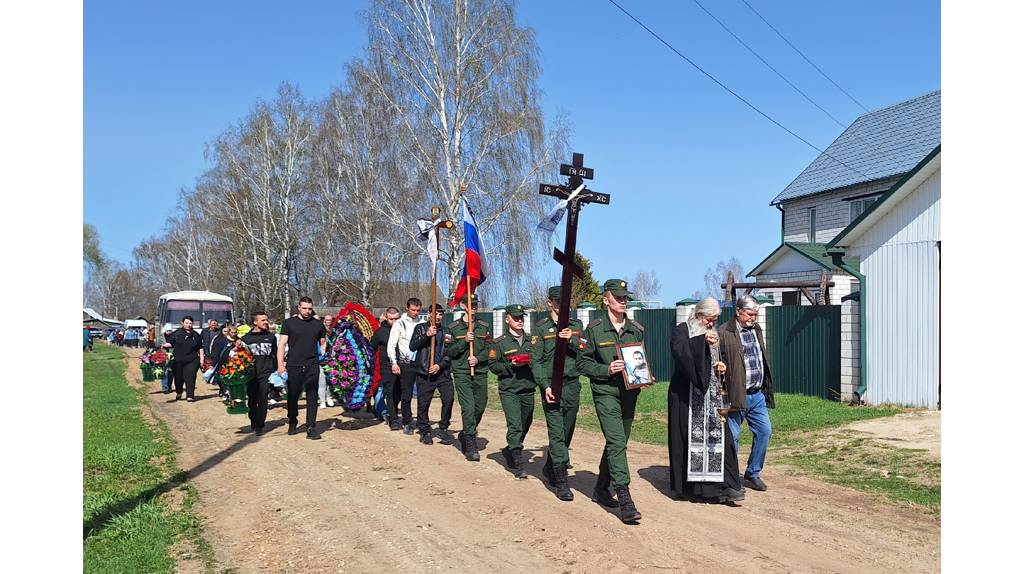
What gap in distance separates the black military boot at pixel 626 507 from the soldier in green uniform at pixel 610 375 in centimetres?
16

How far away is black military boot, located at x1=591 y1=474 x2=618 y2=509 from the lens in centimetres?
779

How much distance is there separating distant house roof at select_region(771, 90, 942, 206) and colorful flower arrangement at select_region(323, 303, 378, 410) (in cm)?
2163

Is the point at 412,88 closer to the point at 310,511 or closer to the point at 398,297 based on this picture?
the point at 398,297

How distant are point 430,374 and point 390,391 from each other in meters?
2.09

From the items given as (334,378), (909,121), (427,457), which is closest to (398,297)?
(909,121)

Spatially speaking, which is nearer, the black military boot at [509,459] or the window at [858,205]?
the black military boot at [509,459]

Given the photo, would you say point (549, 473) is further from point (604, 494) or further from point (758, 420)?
point (758, 420)

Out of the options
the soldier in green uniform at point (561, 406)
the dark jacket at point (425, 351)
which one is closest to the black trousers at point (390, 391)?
the dark jacket at point (425, 351)

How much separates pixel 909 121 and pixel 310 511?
2956cm

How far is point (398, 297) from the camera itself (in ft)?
130

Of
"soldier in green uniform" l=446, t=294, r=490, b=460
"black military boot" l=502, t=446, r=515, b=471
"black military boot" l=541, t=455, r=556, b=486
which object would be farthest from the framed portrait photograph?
"soldier in green uniform" l=446, t=294, r=490, b=460

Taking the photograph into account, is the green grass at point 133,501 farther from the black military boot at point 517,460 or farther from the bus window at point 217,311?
the bus window at point 217,311

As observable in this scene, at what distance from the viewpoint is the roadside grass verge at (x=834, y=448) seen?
8.68m

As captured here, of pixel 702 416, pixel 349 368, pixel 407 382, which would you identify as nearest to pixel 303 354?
pixel 349 368
